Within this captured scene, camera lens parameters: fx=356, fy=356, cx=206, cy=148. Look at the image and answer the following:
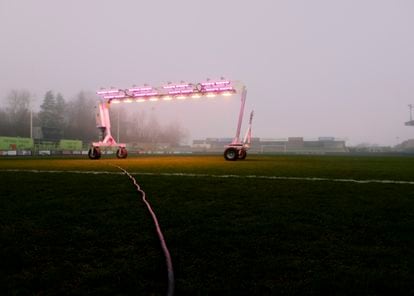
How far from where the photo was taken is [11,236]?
475 centimetres

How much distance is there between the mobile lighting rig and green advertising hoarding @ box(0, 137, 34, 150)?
28.7 meters

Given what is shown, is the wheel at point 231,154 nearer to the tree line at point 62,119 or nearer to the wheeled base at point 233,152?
the wheeled base at point 233,152

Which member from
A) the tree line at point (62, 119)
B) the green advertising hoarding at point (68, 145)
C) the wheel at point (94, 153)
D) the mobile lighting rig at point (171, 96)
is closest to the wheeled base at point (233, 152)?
the mobile lighting rig at point (171, 96)

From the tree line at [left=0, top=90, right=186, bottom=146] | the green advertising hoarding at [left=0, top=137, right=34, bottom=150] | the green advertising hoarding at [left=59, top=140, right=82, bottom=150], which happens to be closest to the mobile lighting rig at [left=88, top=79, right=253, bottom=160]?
the green advertising hoarding at [left=0, top=137, right=34, bottom=150]

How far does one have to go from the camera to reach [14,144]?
50.0m

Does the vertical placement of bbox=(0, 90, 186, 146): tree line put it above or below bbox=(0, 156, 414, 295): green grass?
above

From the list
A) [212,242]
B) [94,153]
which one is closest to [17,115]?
[94,153]

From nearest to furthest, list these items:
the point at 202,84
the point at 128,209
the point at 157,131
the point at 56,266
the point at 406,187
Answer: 1. the point at 56,266
2. the point at 128,209
3. the point at 406,187
4. the point at 202,84
5. the point at 157,131

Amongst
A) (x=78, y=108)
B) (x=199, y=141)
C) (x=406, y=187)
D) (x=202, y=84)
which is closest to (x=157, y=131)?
(x=199, y=141)

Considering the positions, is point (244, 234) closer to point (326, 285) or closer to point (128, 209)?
point (326, 285)

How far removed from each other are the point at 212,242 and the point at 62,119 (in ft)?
344

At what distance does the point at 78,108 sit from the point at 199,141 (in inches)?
1986

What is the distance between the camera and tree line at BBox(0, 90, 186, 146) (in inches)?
3484

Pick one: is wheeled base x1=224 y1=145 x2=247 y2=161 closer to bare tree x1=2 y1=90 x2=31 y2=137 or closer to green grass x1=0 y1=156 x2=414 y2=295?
green grass x1=0 y1=156 x2=414 y2=295
